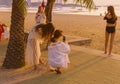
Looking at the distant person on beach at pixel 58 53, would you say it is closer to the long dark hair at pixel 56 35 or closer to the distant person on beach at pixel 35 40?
the long dark hair at pixel 56 35

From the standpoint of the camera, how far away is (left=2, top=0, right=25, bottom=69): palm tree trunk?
9.05m

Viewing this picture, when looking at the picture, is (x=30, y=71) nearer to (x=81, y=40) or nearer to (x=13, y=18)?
(x=13, y=18)

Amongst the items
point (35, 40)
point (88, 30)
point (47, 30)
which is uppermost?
point (47, 30)

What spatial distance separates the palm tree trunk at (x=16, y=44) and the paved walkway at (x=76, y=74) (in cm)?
25

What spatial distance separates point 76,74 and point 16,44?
174cm

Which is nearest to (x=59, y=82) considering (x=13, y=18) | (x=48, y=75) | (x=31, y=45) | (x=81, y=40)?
(x=48, y=75)

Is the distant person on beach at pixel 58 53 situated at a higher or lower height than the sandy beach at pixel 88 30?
higher

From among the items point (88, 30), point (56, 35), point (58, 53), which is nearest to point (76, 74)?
point (58, 53)

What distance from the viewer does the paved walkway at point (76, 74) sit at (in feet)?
26.2

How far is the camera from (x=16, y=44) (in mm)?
9188

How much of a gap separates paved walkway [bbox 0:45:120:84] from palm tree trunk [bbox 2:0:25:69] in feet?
0.82

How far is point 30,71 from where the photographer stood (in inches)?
345

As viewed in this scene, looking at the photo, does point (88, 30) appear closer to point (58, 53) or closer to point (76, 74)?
point (76, 74)

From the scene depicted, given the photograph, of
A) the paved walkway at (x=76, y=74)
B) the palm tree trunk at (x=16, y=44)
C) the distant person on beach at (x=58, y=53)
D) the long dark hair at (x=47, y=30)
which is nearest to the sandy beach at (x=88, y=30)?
the paved walkway at (x=76, y=74)
